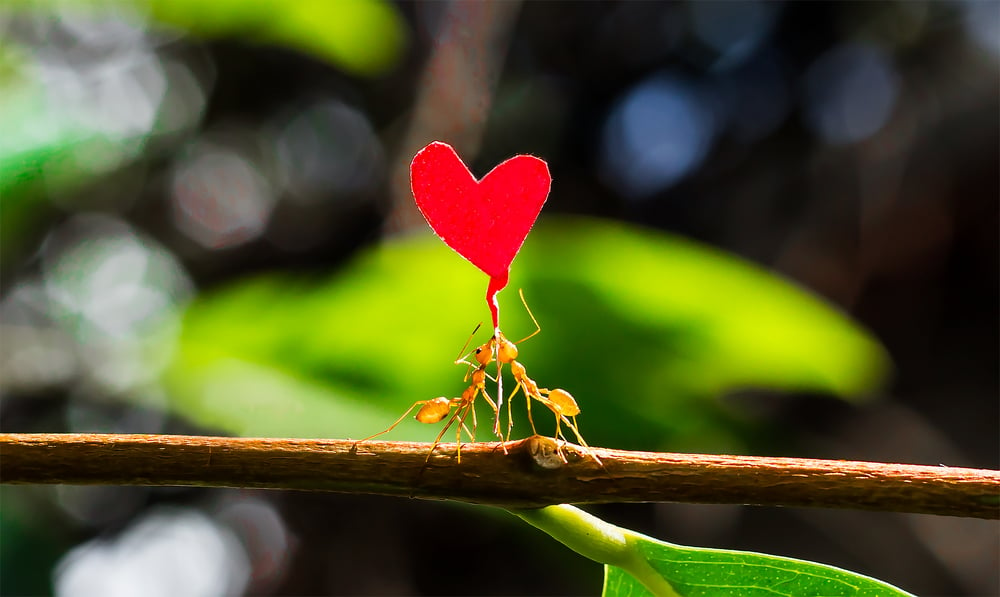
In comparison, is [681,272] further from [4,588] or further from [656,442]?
[4,588]

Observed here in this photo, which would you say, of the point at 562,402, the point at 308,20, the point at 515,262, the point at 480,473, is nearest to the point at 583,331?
the point at 515,262

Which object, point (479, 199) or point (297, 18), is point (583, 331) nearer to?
point (297, 18)

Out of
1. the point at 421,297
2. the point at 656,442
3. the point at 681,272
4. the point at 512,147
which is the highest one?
the point at 512,147

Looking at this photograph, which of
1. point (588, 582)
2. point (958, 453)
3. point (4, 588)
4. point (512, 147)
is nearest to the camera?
point (4, 588)

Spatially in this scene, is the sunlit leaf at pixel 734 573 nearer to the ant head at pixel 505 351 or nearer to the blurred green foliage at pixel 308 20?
the ant head at pixel 505 351

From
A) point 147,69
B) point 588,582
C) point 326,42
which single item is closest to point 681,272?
point 588,582

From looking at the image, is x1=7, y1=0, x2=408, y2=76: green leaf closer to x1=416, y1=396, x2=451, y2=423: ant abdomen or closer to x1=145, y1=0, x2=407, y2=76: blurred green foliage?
x1=145, y1=0, x2=407, y2=76: blurred green foliage
